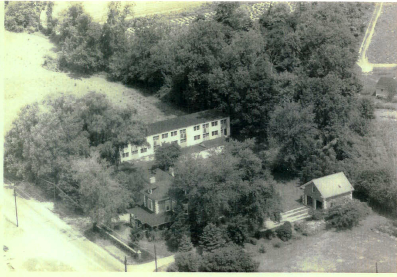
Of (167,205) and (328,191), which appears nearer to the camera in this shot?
(167,205)

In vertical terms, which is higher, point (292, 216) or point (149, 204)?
point (149, 204)

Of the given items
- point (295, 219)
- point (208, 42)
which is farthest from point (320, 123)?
point (208, 42)

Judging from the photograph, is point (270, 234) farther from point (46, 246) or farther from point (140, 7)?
point (140, 7)

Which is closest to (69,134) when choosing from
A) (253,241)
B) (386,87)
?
(253,241)

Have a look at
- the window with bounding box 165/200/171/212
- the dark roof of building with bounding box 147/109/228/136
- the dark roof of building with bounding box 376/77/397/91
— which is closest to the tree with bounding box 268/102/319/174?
the dark roof of building with bounding box 147/109/228/136

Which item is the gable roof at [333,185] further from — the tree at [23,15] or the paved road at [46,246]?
the tree at [23,15]
